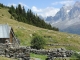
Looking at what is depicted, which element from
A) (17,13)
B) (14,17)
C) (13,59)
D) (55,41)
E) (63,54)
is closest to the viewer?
(13,59)

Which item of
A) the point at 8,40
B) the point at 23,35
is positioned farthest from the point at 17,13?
the point at 8,40

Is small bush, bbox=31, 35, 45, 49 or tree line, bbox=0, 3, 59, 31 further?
tree line, bbox=0, 3, 59, 31

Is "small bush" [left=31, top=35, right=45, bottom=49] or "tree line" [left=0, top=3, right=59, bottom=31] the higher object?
"tree line" [left=0, top=3, right=59, bottom=31]

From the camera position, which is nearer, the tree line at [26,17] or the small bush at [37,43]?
the small bush at [37,43]

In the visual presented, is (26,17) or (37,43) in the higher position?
(26,17)

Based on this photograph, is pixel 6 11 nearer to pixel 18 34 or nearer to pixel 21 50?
pixel 18 34

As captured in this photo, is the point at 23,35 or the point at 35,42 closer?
the point at 35,42

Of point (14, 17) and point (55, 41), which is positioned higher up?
point (14, 17)

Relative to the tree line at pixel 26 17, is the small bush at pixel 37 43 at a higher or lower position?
lower

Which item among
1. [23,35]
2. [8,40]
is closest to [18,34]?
[23,35]

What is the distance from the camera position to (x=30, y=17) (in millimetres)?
189000

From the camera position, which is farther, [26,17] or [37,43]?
[26,17]

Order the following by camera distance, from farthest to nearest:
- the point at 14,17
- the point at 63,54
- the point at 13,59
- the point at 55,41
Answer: the point at 14,17 → the point at 55,41 → the point at 63,54 → the point at 13,59

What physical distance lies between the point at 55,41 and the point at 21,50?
7065 centimetres
